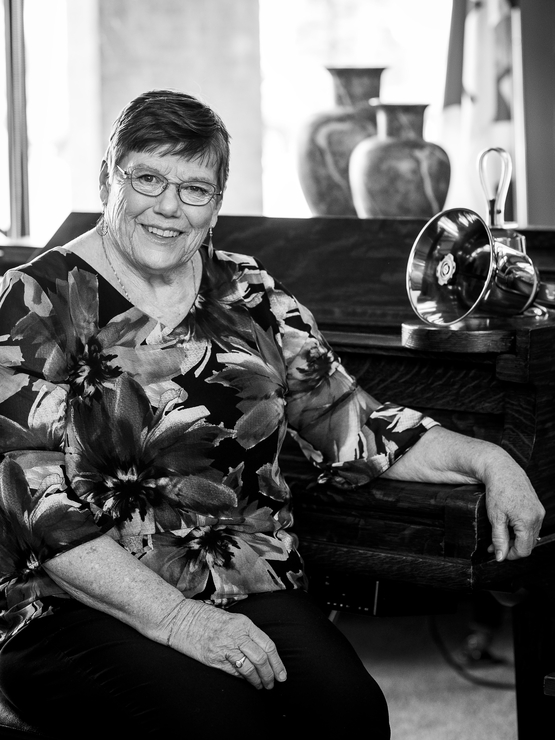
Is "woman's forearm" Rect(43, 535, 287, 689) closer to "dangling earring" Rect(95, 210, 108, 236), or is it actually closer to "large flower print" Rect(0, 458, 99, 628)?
"large flower print" Rect(0, 458, 99, 628)

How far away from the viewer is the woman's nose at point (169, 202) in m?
1.54

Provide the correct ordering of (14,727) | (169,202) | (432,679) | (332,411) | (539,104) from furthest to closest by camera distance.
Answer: (539,104), (432,679), (332,411), (169,202), (14,727)

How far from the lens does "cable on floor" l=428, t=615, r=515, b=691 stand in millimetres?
2736

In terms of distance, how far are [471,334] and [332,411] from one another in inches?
10.2

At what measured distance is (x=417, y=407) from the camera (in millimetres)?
1772

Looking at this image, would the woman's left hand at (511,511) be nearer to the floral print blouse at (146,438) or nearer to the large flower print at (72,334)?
the floral print blouse at (146,438)

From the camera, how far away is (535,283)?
65.9 inches

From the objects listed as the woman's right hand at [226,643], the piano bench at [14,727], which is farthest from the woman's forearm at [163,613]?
the piano bench at [14,727]

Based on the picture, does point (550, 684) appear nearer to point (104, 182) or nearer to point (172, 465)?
point (172, 465)

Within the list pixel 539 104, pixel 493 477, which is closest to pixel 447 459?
pixel 493 477

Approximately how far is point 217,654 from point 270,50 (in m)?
3.78

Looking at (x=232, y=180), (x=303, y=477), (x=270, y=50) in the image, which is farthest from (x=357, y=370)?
(x=270, y=50)

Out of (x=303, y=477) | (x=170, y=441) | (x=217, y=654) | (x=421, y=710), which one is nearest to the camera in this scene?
(x=217, y=654)

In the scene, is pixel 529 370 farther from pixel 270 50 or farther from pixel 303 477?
pixel 270 50
